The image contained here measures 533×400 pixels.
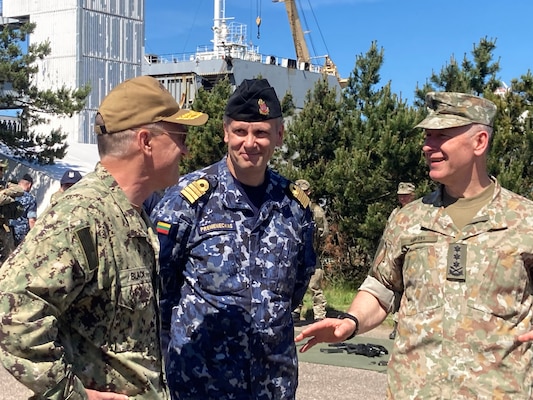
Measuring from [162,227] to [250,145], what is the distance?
50 centimetres

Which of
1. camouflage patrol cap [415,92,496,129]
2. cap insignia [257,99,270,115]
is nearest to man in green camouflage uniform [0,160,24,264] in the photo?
cap insignia [257,99,270,115]

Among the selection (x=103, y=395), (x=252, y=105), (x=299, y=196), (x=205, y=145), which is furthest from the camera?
(x=205, y=145)

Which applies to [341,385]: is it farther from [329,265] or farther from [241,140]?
[329,265]

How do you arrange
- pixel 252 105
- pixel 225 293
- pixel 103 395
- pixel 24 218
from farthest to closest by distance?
pixel 24 218, pixel 252 105, pixel 225 293, pixel 103 395

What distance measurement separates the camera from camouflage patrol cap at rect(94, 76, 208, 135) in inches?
82.1

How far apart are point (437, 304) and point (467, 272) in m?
0.16

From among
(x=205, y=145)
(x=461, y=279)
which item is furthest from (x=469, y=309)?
(x=205, y=145)

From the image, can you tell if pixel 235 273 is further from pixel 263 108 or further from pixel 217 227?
pixel 263 108

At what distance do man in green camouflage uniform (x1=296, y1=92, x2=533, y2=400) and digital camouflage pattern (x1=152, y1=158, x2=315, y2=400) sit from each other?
0.70ft

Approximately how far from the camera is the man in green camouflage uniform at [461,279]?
8.41ft

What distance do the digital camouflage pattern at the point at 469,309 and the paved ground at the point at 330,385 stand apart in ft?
11.4

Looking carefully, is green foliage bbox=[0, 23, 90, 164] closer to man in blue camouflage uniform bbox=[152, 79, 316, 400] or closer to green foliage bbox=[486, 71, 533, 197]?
green foliage bbox=[486, 71, 533, 197]

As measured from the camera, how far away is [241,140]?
2.97 metres

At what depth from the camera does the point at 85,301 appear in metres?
1.89
